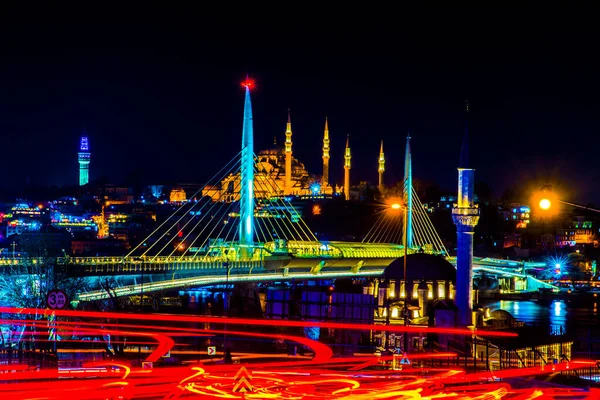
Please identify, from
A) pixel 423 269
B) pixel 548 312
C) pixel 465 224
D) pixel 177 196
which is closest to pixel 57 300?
pixel 465 224

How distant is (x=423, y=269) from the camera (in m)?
41.1

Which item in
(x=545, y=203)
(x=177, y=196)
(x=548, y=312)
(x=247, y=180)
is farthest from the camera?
(x=177, y=196)

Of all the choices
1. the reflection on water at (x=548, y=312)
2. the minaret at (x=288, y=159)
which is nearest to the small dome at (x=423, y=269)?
the reflection on water at (x=548, y=312)

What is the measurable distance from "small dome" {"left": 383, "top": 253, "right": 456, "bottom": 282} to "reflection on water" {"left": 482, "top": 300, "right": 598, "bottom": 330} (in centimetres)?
1073

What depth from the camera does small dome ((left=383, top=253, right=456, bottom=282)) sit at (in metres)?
40.8

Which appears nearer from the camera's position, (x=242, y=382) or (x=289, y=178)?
(x=242, y=382)

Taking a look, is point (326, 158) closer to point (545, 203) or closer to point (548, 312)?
point (548, 312)

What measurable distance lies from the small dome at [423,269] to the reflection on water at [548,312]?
10725mm

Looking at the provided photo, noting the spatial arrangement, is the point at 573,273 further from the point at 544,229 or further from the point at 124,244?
the point at 124,244

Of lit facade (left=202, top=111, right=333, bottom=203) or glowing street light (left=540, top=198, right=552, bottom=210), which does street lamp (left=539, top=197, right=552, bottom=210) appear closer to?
glowing street light (left=540, top=198, right=552, bottom=210)

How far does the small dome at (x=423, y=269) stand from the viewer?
40.8m

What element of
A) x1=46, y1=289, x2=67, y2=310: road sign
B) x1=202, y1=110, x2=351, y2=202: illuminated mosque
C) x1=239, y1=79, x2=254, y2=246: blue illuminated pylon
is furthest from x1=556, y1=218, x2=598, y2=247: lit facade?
x1=46, y1=289, x2=67, y2=310: road sign

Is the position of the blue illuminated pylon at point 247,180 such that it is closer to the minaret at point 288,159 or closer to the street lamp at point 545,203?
the street lamp at point 545,203

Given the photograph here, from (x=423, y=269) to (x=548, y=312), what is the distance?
25.5m
